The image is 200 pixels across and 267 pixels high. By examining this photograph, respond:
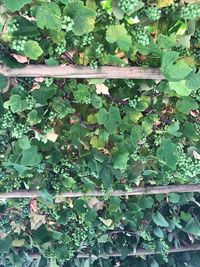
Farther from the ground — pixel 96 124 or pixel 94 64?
pixel 94 64

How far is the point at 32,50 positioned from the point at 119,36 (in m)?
0.23

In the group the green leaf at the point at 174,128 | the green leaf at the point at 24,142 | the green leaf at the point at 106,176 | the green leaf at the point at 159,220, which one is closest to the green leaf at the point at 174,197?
the green leaf at the point at 159,220

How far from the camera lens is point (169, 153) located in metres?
1.72

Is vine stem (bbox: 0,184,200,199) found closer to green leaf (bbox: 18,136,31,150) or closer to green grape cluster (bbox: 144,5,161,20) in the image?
green leaf (bbox: 18,136,31,150)

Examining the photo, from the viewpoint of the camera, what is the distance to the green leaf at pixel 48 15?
1.20 metres

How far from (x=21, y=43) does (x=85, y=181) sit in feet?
2.87

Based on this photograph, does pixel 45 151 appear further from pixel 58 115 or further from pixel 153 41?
pixel 153 41

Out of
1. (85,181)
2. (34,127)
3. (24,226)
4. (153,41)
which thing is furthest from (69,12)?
(24,226)

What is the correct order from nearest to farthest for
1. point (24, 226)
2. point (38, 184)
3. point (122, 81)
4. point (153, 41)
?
point (153, 41)
point (122, 81)
point (38, 184)
point (24, 226)

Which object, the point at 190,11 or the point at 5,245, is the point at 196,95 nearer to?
the point at 190,11

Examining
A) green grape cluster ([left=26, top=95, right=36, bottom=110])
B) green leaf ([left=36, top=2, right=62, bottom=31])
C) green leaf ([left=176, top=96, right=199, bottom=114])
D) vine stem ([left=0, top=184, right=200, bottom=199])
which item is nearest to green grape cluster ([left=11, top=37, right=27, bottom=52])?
green leaf ([left=36, top=2, right=62, bottom=31])

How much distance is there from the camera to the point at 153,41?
4.55 feet

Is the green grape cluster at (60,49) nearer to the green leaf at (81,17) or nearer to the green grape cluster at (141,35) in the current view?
the green leaf at (81,17)

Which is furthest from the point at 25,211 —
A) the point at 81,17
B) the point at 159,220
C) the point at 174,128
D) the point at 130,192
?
the point at 81,17
